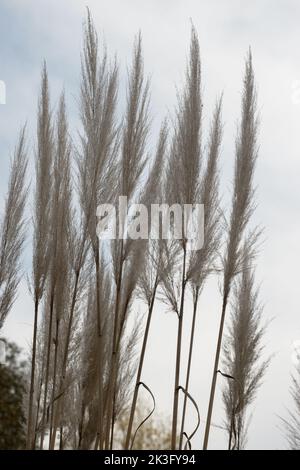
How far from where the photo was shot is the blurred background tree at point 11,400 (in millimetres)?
10023

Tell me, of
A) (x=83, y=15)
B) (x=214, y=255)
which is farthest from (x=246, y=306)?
(x=83, y=15)

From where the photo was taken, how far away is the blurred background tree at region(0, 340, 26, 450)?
10023 millimetres

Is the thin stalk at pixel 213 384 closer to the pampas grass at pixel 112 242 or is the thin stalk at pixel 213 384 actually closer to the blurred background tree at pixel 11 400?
the pampas grass at pixel 112 242

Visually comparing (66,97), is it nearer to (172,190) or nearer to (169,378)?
(172,190)

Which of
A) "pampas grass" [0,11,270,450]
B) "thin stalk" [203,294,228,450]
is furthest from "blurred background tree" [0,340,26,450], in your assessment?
"thin stalk" [203,294,228,450]

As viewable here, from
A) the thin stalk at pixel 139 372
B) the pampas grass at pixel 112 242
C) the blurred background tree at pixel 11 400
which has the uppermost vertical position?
the blurred background tree at pixel 11 400

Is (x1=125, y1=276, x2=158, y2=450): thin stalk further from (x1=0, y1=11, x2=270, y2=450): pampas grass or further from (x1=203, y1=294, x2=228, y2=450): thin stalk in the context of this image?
(x1=203, y1=294, x2=228, y2=450): thin stalk

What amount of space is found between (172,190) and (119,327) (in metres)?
0.63

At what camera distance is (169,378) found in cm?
337

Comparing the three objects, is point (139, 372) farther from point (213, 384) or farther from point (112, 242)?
point (112, 242)

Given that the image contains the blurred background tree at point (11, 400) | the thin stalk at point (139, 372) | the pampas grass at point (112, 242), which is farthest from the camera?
the blurred background tree at point (11, 400)

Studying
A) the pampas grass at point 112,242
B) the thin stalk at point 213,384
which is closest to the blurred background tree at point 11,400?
the pampas grass at point 112,242

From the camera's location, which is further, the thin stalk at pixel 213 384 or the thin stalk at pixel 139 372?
the thin stalk at pixel 213 384

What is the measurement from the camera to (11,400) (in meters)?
10.6
